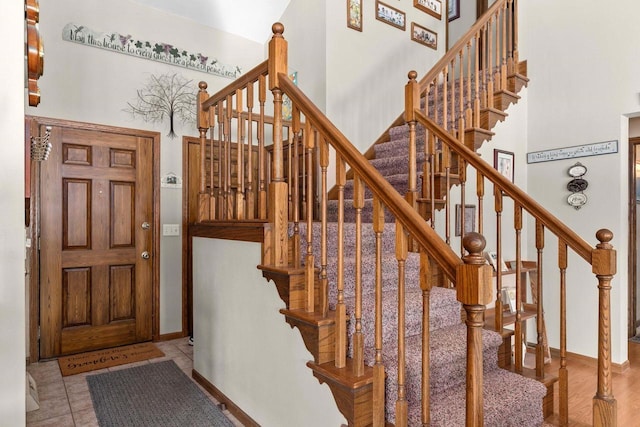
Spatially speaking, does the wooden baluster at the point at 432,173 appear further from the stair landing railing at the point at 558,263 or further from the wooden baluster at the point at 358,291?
the wooden baluster at the point at 358,291

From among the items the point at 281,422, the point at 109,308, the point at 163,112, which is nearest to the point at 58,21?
the point at 163,112

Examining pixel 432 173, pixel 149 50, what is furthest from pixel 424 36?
pixel 149 50

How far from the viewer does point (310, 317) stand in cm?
174

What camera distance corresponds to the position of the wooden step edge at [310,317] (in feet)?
5.58

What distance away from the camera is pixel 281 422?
1982 mm

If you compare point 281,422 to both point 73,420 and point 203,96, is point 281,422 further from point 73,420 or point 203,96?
point 203,96

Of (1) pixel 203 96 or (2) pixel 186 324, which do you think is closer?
(1) pixel 203 96

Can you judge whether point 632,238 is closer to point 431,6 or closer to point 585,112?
point 585,112

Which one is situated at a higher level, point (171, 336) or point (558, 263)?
point (558, 263)

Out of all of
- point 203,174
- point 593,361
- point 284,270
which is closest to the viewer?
point 284,270

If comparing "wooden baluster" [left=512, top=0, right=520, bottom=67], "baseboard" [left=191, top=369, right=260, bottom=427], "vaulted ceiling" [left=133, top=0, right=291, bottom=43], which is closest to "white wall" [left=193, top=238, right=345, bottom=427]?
"baseboard" [left=191, top=369, right=260, bottom=427]

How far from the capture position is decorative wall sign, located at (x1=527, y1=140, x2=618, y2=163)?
3.38m

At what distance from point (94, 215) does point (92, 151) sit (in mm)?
555

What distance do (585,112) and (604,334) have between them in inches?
102
